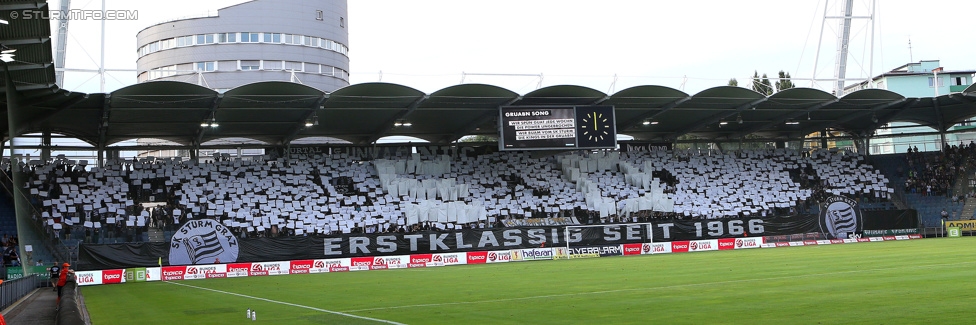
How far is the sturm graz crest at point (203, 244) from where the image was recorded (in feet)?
122

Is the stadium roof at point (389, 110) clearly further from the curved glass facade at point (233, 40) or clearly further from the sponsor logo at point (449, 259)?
the curved glass facade at point (233, 40)

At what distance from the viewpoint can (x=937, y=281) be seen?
715 inches

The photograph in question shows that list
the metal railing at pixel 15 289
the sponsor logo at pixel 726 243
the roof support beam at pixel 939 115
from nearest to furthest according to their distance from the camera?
the metal railing at pixel 15 289
the sponsor logo at pixel 726 243
the roof support beam at pixel 939 115

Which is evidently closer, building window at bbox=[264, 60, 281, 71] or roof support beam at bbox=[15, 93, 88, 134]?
roof support beam at bbox=[15, 93, 88, 134]

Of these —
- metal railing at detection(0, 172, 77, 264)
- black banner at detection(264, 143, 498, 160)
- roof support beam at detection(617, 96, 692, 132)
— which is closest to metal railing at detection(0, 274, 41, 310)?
metal railing at detection(0, 172, 77, 264)

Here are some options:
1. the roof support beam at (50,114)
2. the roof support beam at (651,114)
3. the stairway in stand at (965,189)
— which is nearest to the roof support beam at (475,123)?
the roof support beam at (651,114)

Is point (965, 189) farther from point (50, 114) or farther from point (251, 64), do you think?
point (251, 64)

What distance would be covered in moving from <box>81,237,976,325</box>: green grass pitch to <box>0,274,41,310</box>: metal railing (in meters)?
2.11

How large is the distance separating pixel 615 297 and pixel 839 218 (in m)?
34.7

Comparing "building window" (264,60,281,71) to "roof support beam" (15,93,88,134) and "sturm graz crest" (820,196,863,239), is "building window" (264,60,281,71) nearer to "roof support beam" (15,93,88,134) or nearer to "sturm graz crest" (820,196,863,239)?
"roof support beam" (15,93,88,134)

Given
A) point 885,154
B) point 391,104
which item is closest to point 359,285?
point 391,104

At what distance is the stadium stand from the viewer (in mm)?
42844

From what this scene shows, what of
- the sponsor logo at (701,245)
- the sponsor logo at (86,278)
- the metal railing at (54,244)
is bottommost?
the sponsor logo at (701,245)

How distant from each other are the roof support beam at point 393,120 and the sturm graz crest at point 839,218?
23127mm
